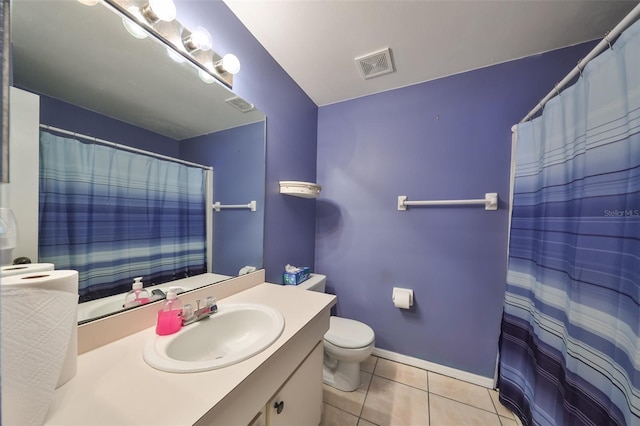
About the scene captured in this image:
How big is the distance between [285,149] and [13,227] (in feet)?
4.28

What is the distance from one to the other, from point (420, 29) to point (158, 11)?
4.23ft

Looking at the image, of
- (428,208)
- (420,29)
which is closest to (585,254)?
(428,208)

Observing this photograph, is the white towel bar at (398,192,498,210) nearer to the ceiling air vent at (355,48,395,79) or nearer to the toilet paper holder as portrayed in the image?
the toilet paper holder

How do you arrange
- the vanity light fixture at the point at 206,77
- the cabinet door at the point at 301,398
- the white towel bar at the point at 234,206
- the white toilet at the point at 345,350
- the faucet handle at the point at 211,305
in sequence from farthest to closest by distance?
the white toilet at the point at 345,350, the white towel bar at the point at 234,206, the vanity light fixture at the point at 206,77, the faucet handle at the point at 211,305, the cabinet door at the point at 301,398

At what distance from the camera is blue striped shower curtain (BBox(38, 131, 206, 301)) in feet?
2.29

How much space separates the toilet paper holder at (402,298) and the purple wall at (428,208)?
0.19 ft

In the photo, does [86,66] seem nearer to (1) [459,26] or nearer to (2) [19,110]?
(2) [19,110]

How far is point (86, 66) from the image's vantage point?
781 millimetres

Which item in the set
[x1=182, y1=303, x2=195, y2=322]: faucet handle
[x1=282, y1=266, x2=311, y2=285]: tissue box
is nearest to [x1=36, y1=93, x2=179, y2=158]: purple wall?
[x1=182, y1=303, x2=195, y2=322]: faucet handle

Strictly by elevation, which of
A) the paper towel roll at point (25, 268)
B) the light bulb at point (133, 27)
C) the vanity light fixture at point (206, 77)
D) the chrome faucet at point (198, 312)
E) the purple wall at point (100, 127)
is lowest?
the chrome faucet at point (198, 312)

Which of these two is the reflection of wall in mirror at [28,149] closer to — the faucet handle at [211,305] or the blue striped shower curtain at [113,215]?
the blue striped shower curtain at [113,215]

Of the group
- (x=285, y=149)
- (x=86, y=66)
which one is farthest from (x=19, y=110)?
(x=285, y=149)

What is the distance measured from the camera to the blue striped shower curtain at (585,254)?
30.6 inches

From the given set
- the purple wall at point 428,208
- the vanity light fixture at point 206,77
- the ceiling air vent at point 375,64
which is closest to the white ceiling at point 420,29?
the ceiling air vent at point 375,64
